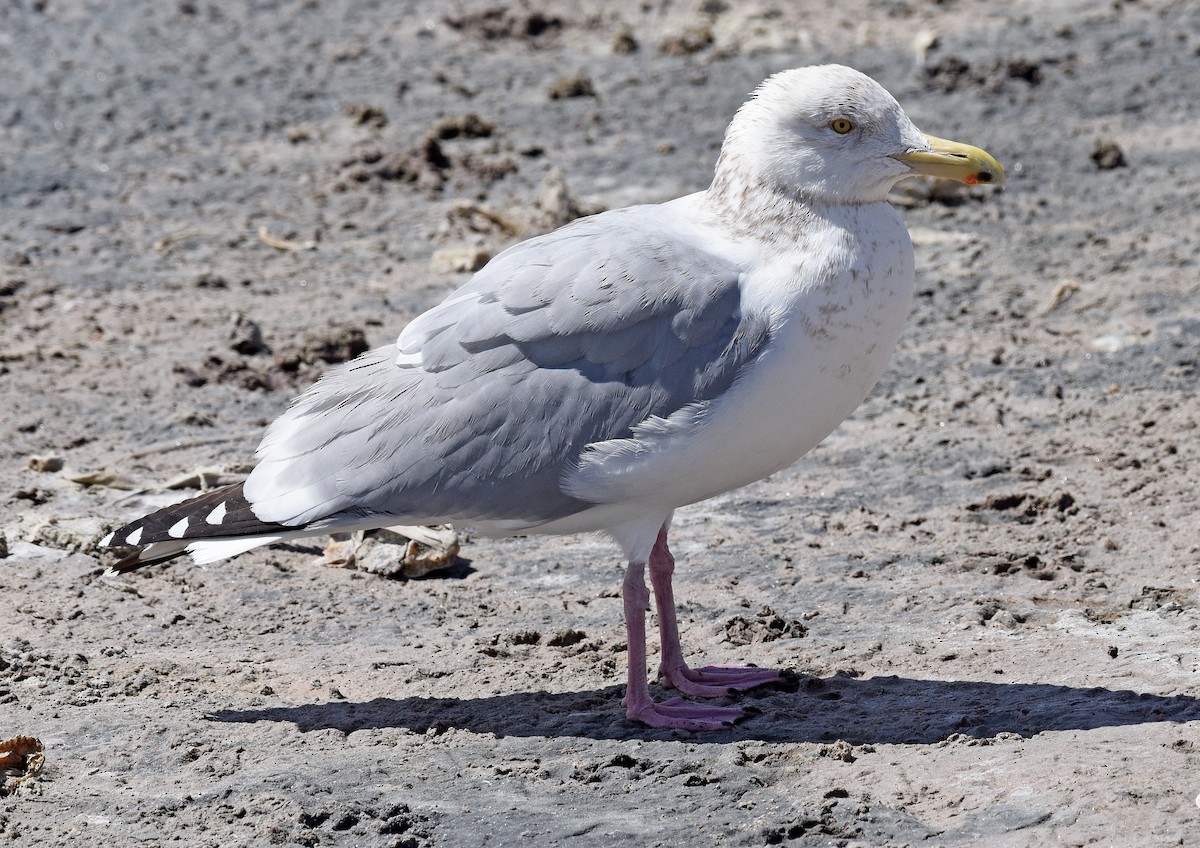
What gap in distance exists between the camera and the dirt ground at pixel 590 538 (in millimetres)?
4164

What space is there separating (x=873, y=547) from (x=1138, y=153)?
4.90 m

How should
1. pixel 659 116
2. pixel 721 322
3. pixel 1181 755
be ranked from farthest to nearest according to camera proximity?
pixel 659 116
pixel 721 322
pixel 1181 755

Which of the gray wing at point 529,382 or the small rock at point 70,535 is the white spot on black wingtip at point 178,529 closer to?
the gray wing at point 529,382

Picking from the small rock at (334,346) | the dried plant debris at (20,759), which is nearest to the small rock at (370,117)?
the small rock at (334,346)

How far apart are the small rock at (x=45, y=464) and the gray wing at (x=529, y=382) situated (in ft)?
6.77

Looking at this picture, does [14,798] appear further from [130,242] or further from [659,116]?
[659,116]

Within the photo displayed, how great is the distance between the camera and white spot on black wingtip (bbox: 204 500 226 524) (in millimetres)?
4715

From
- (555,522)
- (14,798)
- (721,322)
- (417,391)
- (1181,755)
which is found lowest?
(14,798)

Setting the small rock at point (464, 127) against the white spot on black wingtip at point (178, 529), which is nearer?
the white spot on black wingtip at point (178, 529)

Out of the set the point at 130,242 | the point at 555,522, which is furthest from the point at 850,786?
the point at 130,242

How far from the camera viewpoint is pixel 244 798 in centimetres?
417

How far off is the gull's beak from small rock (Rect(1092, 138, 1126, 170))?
5125 millimetres

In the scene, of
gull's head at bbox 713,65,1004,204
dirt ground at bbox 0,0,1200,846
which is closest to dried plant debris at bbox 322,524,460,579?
dirt ground at bbox 0,0,1200,846

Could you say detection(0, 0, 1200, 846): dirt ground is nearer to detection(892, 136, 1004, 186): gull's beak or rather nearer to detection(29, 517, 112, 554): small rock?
detection(29, 517, 112, 554): small rock
